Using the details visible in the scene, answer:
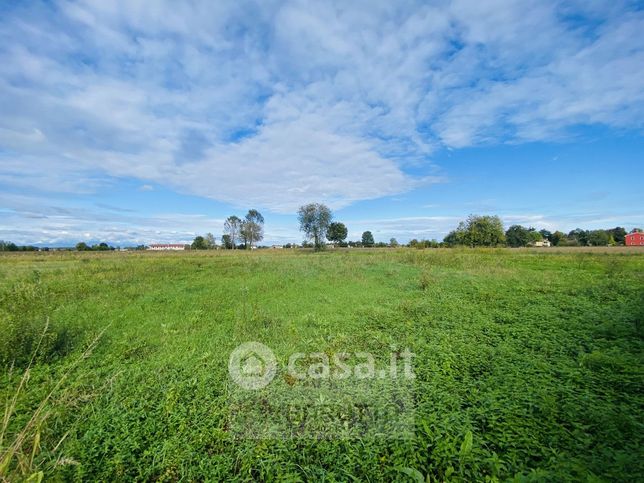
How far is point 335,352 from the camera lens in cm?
535

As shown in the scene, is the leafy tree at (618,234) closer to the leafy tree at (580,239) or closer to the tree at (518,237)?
the leafy tree at (580,239)

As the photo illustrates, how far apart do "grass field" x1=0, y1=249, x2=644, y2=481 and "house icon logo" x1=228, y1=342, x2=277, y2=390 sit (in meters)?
0.20

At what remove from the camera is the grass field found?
2.75m

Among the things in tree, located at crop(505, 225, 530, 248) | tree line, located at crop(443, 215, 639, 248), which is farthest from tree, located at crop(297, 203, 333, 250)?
tree, located at crop(505, 225, 530, 248)

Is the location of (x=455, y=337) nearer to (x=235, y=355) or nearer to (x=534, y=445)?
(x=534, y=445)

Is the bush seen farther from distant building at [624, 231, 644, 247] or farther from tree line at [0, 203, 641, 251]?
distant building at [624, 231, 644, 247]

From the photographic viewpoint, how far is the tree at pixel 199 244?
3123 inches

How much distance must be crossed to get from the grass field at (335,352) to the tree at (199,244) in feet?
242

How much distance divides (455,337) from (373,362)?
6.70ft

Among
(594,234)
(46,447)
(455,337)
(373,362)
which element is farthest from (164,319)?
(594,234)

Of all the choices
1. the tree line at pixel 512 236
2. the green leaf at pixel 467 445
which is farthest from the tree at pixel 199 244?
the green leaf at pixel 467 445

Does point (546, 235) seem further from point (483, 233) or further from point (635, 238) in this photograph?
point (483, 233)

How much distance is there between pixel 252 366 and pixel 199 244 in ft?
267

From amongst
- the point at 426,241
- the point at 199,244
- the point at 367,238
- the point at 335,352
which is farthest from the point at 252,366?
the point at 367,238
